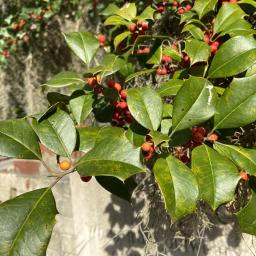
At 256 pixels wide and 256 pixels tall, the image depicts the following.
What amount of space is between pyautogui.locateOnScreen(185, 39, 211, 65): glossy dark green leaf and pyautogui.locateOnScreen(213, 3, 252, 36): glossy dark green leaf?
8cm

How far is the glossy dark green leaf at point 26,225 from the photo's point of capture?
564 millimetres

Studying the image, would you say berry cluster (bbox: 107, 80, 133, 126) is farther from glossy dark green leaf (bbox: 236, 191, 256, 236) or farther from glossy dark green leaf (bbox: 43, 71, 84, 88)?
glossy dark green leaf (bbox: 236, 191, 256, 236)

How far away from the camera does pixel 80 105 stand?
0.82 meters

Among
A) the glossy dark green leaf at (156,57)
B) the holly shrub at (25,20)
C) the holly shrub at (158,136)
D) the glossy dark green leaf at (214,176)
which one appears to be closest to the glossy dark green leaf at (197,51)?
the holly shrub at (158,136)

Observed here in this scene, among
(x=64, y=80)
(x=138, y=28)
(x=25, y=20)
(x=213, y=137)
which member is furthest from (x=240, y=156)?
(x=25, y=20)

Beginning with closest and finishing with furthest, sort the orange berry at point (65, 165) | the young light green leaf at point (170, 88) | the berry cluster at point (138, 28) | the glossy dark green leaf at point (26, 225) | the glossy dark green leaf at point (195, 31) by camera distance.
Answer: the glossy dark green leaf at point (26, 225) < the orange berry at point (65, 165) < the young light green leaf at point (170, 88) < the glossy dark green leaf at point (195, 31) < the berry cluster at point (138, 28)

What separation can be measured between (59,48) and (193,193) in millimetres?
1888

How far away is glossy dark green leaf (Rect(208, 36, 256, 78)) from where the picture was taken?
0.74 meters

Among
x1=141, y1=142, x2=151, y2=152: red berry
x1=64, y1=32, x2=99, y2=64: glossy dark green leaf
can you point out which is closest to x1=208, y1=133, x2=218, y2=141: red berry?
x1=141, y1=142, x2=151, y2=152: red berry

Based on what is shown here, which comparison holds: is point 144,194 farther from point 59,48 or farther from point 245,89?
point 59,48

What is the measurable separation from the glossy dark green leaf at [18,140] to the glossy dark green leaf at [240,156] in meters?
0.31

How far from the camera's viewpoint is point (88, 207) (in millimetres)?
1704

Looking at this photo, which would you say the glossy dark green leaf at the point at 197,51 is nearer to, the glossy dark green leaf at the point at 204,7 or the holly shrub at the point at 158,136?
the holly shrub at the point at 158,136

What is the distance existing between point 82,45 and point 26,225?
47 cm
